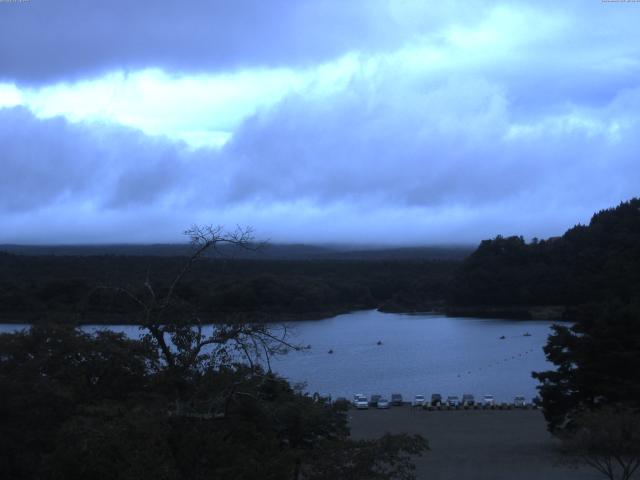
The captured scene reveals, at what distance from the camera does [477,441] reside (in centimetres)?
2052

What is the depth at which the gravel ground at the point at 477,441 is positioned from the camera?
52.1ft

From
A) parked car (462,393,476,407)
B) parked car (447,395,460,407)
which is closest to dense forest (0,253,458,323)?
parked car (447,395,460,407)

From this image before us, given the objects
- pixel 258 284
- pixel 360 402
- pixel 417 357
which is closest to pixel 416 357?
pixel 417 357

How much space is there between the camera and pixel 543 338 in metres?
49.9

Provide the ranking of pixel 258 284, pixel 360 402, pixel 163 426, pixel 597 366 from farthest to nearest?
pixel 258 284 → pixel 360 402 → pixel 597 366 → pixel 163 426

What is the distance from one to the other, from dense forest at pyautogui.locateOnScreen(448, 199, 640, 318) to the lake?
4070 millimetres

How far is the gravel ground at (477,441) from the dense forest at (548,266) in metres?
32.6

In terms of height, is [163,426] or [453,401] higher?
[163,426]

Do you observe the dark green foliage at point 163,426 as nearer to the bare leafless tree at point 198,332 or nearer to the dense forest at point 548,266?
the bare leafless tree at point 198,332

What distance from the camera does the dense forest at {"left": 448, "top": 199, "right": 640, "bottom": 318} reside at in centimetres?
5938

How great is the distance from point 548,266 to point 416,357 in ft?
84.9

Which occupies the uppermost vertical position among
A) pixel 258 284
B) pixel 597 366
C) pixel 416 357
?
pixel 258 284

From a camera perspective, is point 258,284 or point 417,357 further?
point 258,284

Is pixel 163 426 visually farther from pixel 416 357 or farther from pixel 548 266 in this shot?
pixel 548 266
